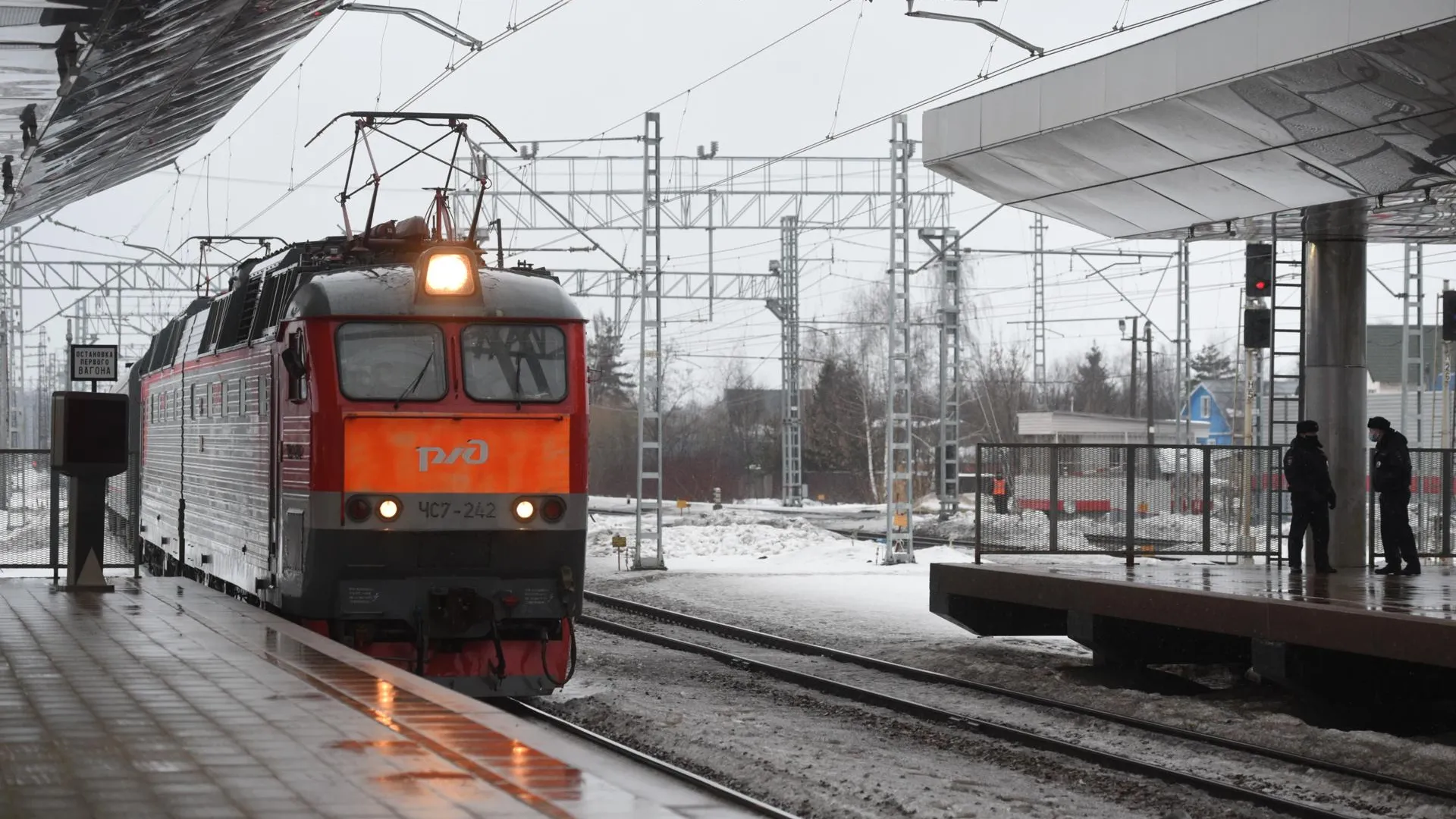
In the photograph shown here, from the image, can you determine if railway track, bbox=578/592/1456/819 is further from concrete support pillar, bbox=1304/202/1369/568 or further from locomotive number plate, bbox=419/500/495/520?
concrete support pillar, bbox=1304/202/1369/568

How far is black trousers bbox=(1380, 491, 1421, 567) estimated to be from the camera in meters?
17.5

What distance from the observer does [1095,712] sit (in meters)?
13.8

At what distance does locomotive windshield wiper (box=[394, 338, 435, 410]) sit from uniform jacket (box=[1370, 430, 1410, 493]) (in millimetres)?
9427

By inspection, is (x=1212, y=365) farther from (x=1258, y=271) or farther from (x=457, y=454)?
(x=457, y=454)

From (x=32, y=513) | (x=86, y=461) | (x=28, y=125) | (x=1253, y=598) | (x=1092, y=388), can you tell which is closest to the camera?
(x=1253, y=598)

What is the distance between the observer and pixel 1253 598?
45.9 ft

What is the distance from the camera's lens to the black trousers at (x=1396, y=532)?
17.5m

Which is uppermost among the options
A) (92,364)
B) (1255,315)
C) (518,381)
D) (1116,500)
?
(1255,315)

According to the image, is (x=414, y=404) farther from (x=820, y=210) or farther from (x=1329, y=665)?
(x=820, y=210)

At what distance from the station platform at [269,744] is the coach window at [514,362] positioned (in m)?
2.26

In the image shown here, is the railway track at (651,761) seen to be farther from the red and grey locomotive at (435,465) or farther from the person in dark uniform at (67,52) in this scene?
the person in dark uniform at (67,52)

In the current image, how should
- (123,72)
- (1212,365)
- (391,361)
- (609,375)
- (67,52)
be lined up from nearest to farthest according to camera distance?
(391,361)
(67,52)
(123,72)
(609,375)
(1212,365)

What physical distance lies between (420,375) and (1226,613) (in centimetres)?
676

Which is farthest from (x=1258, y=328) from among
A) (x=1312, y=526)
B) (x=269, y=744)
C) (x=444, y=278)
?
(x=269, y=744)
